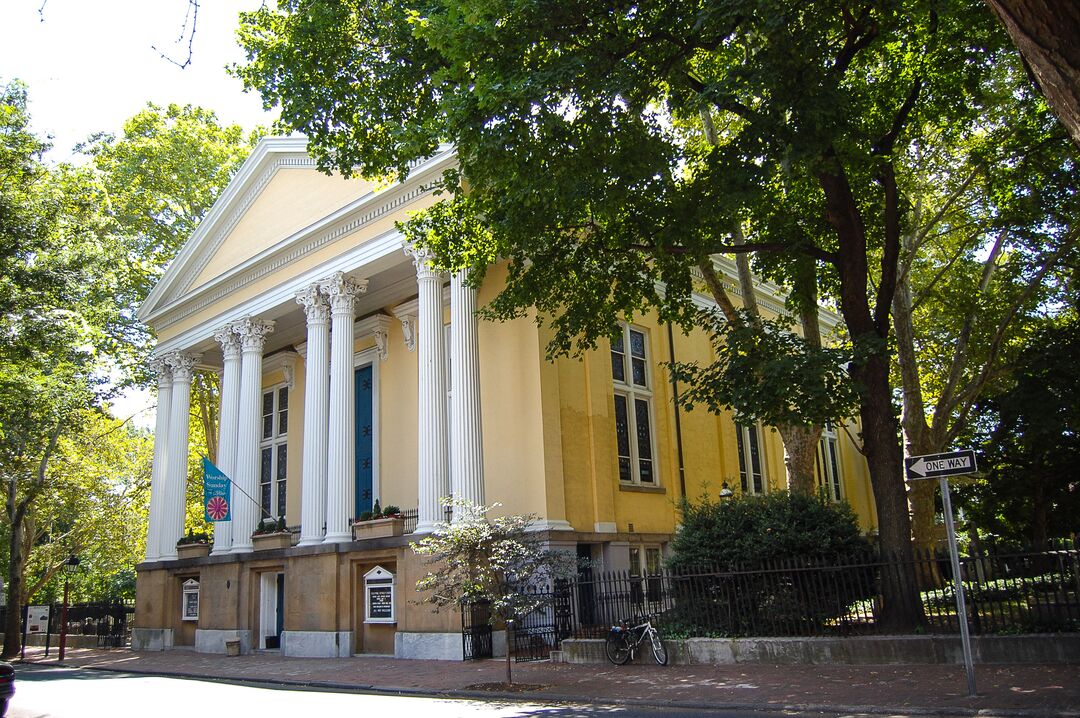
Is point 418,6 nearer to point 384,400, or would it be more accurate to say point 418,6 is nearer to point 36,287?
point 36,287

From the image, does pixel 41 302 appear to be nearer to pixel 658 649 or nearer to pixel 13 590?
pixel 13 590

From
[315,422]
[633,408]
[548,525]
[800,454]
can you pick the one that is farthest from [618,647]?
[315,422]

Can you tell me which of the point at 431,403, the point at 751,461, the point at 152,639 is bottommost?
the point at 152,639

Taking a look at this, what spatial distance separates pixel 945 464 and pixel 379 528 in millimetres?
14287

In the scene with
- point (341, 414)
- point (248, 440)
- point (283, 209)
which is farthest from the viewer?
point (283, 209)

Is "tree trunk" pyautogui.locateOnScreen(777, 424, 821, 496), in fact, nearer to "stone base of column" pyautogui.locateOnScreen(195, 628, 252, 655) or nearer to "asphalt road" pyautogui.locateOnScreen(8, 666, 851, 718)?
"asphalt road" pyautogui.locateOnScreen(8, 666, 851, 718)

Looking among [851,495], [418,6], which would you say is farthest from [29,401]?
[851,495]

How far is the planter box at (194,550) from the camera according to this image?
27094mm

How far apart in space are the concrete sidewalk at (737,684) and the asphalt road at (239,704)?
21.1 inches

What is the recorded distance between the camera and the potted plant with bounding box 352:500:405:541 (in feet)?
66.9

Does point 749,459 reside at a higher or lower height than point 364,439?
lower

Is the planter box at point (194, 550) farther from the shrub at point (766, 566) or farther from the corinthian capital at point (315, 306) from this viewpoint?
the shrub at point (766, 566)

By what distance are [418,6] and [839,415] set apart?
10.4 m

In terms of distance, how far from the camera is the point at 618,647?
15.1 meters
